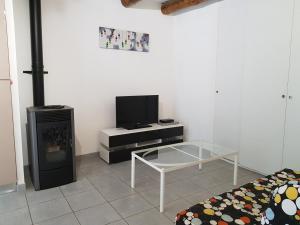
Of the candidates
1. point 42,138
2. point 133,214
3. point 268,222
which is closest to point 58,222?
point 133,214

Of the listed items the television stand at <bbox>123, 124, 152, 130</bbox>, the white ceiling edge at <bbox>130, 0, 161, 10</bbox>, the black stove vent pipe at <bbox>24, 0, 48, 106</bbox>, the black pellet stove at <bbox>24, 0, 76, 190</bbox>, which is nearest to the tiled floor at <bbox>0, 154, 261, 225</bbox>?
the black pellet stove at <bbox>24, 0, 76, 190</bbox>

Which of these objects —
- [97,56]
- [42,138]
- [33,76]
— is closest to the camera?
[42,138]

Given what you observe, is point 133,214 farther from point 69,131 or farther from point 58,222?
point 69,131

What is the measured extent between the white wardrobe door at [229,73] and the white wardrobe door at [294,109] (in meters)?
0.66

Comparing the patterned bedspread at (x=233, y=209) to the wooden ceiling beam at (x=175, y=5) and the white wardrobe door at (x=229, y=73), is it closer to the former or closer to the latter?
the white wardrobe door at (x=229, y=73)

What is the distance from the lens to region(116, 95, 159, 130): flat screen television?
3.65 metres

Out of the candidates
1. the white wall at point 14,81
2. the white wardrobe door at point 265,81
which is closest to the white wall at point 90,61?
the white wall at point 14,81

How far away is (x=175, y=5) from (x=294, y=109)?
2.37 metres

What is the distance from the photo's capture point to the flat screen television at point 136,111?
3648mm

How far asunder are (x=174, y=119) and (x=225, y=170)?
5.18ft

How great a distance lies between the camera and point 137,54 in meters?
4.01

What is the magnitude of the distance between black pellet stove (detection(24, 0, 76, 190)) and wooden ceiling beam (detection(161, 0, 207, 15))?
6.61ft

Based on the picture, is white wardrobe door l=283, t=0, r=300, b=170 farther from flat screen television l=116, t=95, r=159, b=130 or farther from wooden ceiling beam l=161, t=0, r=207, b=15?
flat screen television l=116, t=95, r=159, b=130

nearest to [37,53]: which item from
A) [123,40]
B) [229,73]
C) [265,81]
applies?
[123,40]
